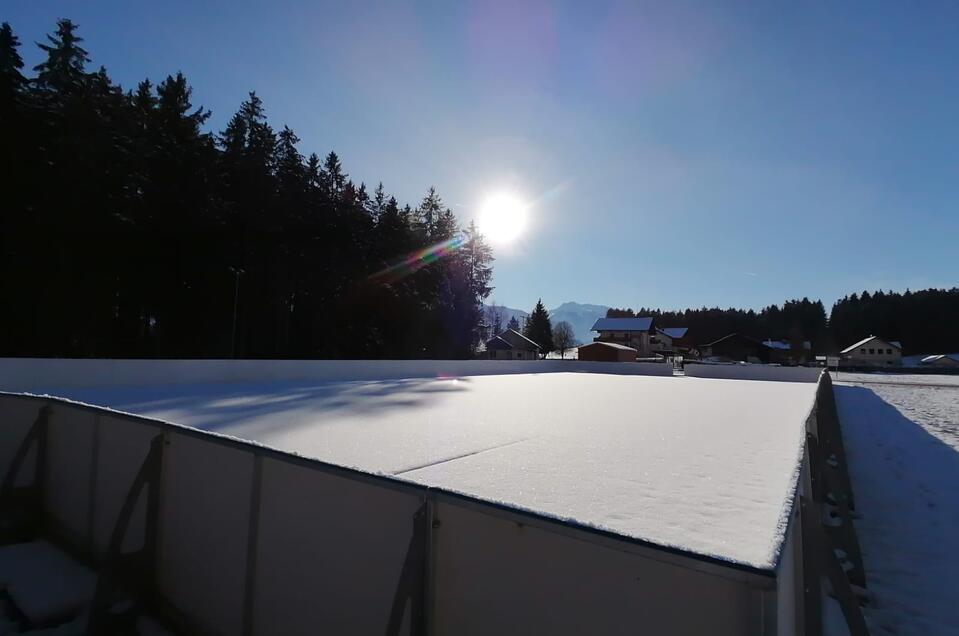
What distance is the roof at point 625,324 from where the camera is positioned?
Answer: 4975 cm

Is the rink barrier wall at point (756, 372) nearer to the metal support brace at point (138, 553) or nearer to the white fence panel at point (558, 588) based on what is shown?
the white fence panel at point (558, 588)

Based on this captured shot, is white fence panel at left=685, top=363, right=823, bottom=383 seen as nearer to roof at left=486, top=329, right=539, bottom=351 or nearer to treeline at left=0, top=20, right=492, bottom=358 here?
treeline at left=0, top=20, right=492, bottom=358

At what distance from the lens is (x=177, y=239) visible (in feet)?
60.7

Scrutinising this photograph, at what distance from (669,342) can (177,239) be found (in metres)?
52.1

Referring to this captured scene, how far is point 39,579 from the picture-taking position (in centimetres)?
258

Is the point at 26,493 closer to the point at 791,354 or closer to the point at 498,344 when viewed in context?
the point at 498,344

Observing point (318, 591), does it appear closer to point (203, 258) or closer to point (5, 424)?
point (5, 424)

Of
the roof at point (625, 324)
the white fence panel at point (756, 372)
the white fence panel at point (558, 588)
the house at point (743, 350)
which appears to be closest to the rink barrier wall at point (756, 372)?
the white fence panel at point (756, 372)

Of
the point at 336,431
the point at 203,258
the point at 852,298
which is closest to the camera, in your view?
the point at 336,431

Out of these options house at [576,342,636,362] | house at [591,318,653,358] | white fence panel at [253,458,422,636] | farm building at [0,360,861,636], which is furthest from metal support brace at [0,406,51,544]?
house at [591,318,653,358]

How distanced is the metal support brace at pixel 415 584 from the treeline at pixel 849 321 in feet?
223

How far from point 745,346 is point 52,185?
50077 mm

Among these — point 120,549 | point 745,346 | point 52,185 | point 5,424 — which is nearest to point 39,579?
point 120,549

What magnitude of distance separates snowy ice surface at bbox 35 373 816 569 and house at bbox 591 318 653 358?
42723mm
